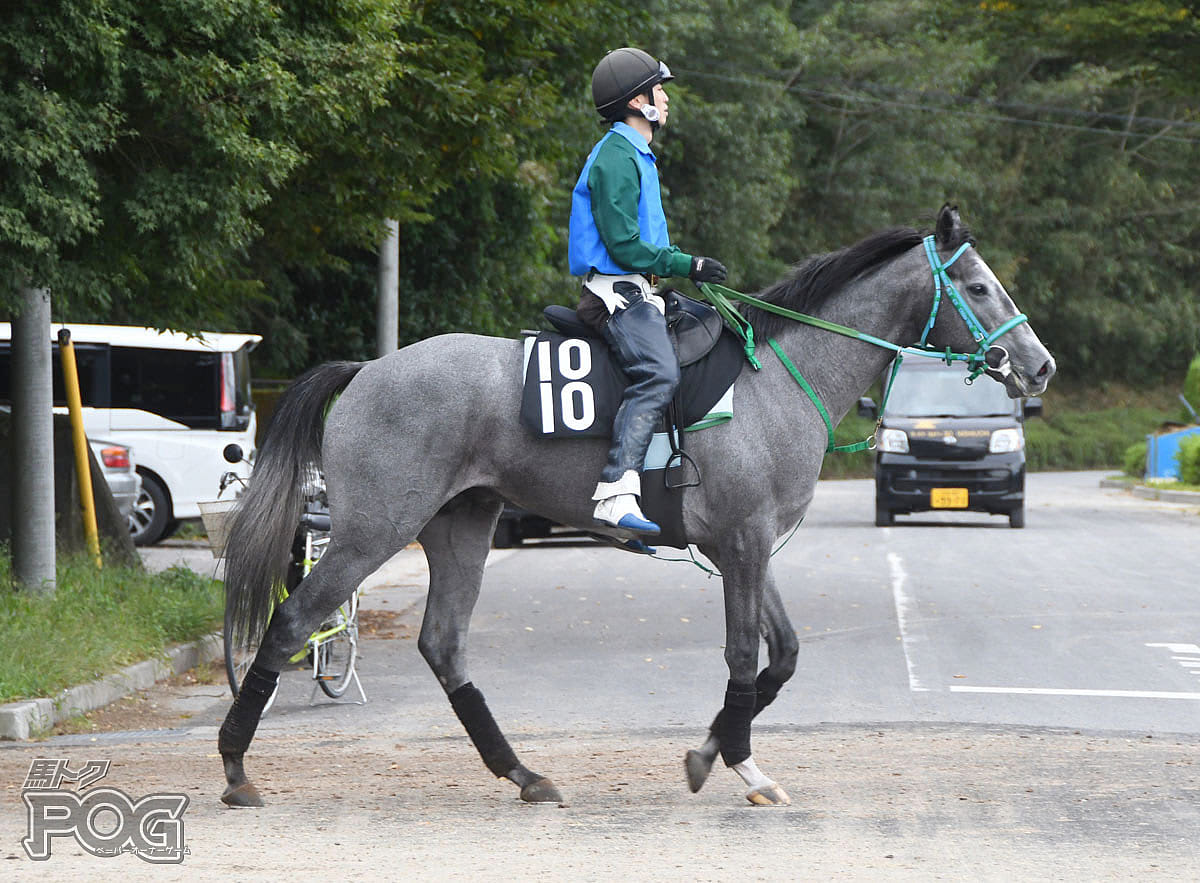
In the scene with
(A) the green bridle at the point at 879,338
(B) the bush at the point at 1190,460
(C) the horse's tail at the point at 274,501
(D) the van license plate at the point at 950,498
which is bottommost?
(B) the bush at the point at 1190,460

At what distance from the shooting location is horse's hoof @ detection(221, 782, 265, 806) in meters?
6.10

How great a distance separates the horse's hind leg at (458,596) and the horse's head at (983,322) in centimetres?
205

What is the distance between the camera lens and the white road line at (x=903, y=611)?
9.58 m

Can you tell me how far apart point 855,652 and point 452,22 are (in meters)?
6.06

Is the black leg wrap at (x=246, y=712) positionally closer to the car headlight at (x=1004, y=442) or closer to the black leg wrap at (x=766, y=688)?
the black leg wrap at (x=766, y=688)

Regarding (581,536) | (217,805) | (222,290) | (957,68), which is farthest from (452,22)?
(957,68)

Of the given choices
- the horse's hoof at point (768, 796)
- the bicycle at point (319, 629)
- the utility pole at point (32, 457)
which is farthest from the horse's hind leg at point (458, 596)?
the utility pole at point (32, 457)

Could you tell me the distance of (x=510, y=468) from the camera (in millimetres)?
6426

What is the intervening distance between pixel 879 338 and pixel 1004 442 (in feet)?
54.9

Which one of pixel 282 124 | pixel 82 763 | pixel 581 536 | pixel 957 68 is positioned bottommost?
pixel 581 536

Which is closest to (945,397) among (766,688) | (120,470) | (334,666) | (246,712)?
(120,470)

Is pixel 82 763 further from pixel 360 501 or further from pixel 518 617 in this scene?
pixel 518 617

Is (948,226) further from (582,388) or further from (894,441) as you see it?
(894,441)

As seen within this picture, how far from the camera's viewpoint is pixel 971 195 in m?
53.9
